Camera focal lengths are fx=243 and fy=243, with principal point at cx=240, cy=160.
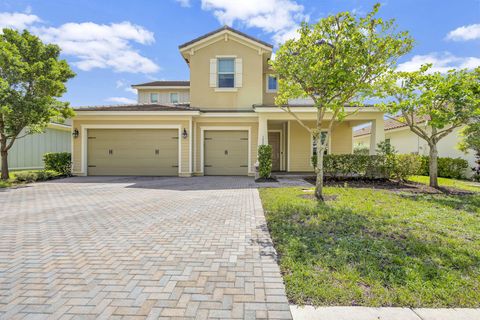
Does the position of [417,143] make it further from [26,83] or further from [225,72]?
[26,83]

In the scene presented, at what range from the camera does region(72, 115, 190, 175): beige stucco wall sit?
13023 mm

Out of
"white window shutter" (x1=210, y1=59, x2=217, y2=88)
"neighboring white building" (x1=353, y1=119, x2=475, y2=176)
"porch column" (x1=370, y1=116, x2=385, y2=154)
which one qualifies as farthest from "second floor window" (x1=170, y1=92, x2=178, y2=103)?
"neighboring white building" (x1=353, y1=119, x2=475, y2=176)

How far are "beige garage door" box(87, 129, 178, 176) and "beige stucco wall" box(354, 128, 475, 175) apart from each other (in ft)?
46.7

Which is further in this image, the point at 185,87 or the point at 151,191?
the point at 185,87

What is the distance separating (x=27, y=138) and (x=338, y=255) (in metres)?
21.0

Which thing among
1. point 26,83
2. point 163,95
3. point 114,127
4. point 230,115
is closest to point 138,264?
point 230,115

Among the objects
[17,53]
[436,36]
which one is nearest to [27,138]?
[17,53]

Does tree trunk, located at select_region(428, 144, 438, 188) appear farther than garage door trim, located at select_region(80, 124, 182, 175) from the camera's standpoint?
No

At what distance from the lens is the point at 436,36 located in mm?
11469

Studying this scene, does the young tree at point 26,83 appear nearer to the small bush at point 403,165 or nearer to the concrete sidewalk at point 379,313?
the concrete sidewalk at point 379,313

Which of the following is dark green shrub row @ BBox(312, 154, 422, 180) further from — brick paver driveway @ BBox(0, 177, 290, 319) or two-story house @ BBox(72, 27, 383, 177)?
brick paver driveway @ BBox(0, 177, 290, 319)

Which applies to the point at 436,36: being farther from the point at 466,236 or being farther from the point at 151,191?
the point at 151,191

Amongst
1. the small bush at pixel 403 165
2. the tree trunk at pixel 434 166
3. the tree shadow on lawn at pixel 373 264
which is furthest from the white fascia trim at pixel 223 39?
the tree shadow on lawn at pixel 373 264

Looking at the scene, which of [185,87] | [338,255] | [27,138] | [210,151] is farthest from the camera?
[185,87]
